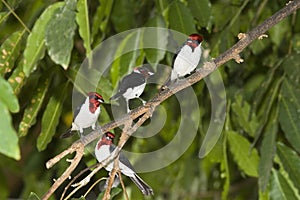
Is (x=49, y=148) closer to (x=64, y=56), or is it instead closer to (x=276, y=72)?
(x=276, y=72)

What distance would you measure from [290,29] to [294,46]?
112 millimetres

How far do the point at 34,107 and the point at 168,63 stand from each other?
206 mm

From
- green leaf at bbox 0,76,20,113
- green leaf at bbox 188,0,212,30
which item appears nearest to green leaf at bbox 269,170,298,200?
green leaf at bbox 188,0,212,30

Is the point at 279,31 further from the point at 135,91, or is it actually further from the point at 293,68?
the point at 135,91

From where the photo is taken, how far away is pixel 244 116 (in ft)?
3.00

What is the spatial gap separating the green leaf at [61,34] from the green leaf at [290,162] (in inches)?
14.6

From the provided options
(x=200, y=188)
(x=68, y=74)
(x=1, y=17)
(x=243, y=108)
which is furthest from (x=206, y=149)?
(x=200, y=188)

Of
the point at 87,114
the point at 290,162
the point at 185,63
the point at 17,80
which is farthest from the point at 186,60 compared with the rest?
the point at 290,162

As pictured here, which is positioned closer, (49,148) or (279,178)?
(279,178)

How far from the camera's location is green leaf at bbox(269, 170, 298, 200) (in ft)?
2.78

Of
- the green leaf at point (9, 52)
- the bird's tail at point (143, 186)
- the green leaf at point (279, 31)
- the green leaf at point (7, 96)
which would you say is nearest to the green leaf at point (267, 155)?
the green leaf at point (279, 31)

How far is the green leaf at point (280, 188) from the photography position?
846mm

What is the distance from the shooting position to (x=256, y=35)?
54 cm

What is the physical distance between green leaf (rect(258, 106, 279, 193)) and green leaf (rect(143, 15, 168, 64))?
19 centimetres
